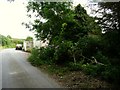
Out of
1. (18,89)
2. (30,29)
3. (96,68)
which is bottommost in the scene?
(18,89)

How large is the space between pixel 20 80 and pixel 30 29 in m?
11.7

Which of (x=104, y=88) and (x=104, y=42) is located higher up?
(x=104, y=42)

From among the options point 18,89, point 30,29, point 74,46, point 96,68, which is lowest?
point 18,89

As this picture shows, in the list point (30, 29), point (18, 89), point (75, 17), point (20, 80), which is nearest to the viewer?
point (18, 89)

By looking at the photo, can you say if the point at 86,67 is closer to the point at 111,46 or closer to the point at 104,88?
the point at 104,88

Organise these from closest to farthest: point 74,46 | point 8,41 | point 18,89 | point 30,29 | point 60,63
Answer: point 18,89
point 74,46
point 60,63
point 30,29
point 8,41

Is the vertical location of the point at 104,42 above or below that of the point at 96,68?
above

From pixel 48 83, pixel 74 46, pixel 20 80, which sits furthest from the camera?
pixel 74 46

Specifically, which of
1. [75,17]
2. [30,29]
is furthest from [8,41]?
[75,17]

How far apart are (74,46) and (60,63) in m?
2.13

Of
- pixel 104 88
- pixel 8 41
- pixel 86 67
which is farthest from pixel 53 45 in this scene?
pixel 8 41

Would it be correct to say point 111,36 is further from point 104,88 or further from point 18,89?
point 18,89

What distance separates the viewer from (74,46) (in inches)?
619

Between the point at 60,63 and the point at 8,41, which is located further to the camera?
the point at 8,41
